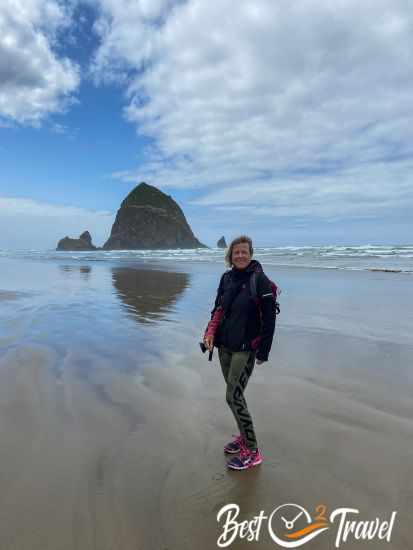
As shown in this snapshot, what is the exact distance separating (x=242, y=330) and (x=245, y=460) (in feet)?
3.81

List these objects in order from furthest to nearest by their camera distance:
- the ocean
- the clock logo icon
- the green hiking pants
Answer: the ocean → the green hiking pants → the clock logo icon

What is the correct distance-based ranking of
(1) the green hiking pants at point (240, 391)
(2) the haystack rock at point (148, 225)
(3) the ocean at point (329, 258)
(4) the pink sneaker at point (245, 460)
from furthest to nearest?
(2) the haystack rock at point (148, 225)
(3) the ocean at point (329, 258)
(1) the green hiking pants at point (240, 391)
(4) the pink sneaker at point (245, 460)

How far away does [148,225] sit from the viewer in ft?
391

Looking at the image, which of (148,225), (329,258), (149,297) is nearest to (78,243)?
(148,225)

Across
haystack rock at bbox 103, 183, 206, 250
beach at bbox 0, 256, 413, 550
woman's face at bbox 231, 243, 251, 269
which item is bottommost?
beach at bbox 0, 256, 413, 550

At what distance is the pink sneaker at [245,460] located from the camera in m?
2.95

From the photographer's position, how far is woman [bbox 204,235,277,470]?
9.91 ft

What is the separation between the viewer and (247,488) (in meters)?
2.75

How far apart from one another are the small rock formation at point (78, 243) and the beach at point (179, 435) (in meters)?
119

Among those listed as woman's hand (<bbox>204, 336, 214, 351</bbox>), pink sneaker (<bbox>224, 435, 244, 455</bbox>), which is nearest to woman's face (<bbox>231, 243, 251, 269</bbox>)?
woman's hand (<bbox>204, 336, 214, 351</bbox>)

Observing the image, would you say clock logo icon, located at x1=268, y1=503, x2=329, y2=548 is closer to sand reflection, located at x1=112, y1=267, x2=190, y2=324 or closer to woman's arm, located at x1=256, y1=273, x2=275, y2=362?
woman's arm, located at x1=256, y1=273, x2=275, y2=362

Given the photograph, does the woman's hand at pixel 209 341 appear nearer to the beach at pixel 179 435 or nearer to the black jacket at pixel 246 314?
the black jacket at pixel 246 314

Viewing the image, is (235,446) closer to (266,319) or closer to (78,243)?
(266,319)

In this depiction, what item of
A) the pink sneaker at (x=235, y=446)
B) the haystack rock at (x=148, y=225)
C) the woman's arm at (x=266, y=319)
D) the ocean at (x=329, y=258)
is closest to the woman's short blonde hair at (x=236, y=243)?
the woman's arm at (x=266, y=319)
